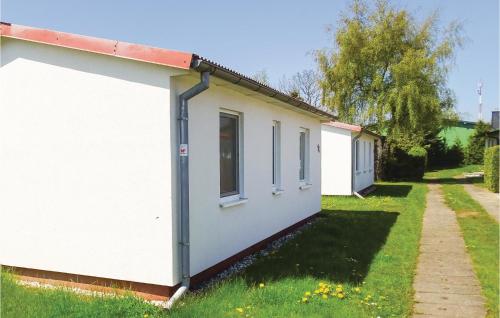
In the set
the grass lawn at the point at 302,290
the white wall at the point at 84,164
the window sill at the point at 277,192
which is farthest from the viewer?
the window sill at the point at 277,192

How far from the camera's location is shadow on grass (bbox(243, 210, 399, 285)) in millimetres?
6652

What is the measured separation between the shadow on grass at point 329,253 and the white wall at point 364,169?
25.9ft

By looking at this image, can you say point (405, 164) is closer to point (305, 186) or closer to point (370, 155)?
point (370, 155)

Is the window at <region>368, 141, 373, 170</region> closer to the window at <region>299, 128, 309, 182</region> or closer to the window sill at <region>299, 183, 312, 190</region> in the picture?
the window at <region>299, 128, 309, 182</region>

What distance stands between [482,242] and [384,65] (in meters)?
18.8

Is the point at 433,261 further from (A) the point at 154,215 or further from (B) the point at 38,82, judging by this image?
(B) the point at 38,82

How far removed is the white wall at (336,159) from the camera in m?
18.5

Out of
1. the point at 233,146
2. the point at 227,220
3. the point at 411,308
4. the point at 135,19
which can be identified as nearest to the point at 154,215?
the point at 227,220

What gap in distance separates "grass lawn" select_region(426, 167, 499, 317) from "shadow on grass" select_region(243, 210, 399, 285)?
5.51 feet

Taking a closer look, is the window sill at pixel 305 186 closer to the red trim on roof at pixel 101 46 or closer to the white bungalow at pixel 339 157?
the red trim on roof at pixel 101 46

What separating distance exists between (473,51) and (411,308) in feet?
85.6

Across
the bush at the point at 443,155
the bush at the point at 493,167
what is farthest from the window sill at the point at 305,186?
the bush at the point at 443,155

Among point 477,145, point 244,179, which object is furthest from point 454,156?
point 244,179

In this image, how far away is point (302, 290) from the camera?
5.73 m
